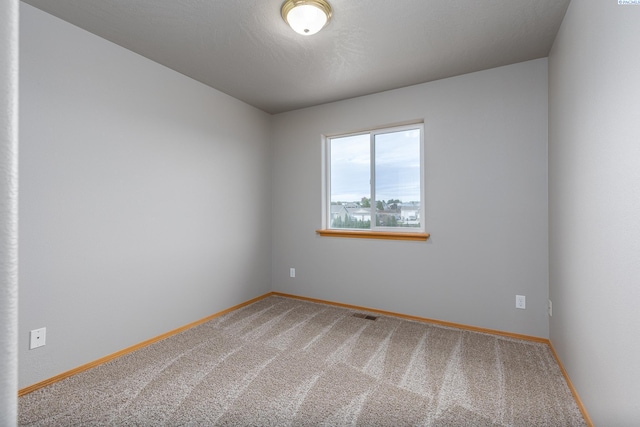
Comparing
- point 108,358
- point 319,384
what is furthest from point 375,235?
point 108,358

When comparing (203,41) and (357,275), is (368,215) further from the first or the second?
(203,41)

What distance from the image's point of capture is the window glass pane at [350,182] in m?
3.50

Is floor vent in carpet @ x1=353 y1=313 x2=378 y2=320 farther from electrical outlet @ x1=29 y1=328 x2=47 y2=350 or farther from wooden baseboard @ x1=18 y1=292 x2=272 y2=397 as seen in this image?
electrical outlet @ x1=29 y1=328 x2=47 y2=350

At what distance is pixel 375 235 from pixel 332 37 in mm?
1923

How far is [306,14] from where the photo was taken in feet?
6.09

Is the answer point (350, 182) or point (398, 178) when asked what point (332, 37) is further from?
point (350, 182)

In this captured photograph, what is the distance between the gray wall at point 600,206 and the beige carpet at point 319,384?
348mm

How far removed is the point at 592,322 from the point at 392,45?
7.15 ft

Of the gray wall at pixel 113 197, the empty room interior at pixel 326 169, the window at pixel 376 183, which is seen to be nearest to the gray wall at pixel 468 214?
the empty room interior at pixel 326 169

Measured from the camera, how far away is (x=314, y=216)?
145 inches

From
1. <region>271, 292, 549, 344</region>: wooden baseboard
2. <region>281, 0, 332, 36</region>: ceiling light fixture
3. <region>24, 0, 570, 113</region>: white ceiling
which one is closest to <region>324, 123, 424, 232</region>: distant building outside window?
<region>24, 0, 570, 113</region>: white ceiling

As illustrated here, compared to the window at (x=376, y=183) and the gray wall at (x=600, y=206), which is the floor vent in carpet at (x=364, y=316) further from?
the gray wall at (x=600, y=206)

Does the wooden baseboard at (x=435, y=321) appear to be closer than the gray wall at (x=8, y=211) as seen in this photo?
No

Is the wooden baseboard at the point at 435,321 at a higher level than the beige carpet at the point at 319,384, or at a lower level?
higher
